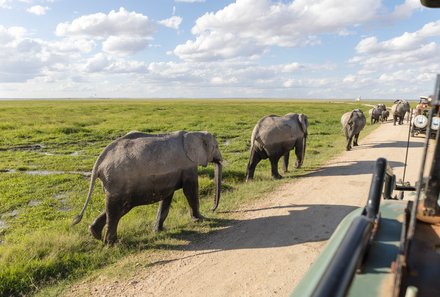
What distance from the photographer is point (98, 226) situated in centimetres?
681

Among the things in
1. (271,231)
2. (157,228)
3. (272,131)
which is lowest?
(157,228)

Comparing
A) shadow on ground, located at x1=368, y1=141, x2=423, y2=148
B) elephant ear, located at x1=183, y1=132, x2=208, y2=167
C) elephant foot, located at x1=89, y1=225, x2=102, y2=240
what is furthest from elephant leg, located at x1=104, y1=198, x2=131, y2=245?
shadow on ground, located at x1=368, y1=141, x2=423, y2=148

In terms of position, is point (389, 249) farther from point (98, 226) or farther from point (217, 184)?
point (217, 184)

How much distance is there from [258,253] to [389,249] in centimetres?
365

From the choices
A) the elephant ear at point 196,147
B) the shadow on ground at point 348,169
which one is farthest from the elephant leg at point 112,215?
the shadow on ground at point 348,169

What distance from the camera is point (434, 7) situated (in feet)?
7.26

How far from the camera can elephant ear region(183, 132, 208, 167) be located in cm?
739

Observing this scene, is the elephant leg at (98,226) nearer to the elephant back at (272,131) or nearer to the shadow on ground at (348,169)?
the elephant back at (272,131)

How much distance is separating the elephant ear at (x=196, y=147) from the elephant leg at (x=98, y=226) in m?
2.04

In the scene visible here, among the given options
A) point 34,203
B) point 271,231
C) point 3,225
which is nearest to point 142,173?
point 271,231

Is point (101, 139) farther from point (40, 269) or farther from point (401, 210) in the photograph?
point (401, 210)

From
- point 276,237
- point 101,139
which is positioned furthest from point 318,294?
point 101,139

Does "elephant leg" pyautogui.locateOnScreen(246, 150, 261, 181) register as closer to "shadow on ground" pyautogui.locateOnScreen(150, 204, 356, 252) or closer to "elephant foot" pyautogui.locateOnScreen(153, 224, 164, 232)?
"shadow on ground" pyautogui.locateOnScreen(150, 204, 356, 252)

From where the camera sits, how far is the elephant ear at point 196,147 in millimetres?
7387
